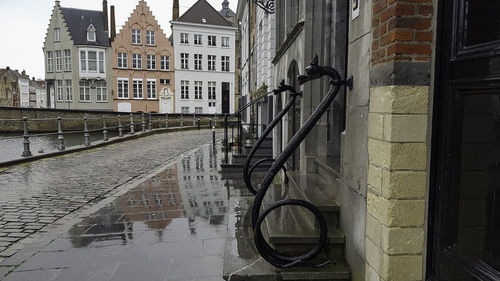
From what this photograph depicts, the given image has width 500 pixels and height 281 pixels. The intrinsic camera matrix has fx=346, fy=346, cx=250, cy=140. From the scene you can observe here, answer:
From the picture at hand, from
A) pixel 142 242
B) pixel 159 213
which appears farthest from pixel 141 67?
pixel 142 242

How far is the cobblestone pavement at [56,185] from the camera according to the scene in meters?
4.82

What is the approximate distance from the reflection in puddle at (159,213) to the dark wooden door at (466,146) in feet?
9.83

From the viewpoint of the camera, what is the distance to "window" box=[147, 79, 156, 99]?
43.7m

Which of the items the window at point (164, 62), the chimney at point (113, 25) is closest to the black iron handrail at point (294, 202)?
the window at point (164, 62)

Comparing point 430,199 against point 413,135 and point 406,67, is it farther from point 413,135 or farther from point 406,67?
point 406,67

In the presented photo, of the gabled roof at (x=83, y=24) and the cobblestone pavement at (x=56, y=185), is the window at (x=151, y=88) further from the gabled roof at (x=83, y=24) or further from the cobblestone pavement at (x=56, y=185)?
the cobblestone pavement at (x=56, y=185)

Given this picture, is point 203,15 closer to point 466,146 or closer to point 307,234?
point 307,234

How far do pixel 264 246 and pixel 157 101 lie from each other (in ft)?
141

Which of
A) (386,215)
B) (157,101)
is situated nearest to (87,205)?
(386,215)

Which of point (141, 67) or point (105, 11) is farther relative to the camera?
point (105, 11)

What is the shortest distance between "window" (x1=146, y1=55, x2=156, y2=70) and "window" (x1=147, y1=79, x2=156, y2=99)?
5.64ft

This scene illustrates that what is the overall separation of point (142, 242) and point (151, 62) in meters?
42.8

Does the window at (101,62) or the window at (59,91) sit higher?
the window at (101,62)

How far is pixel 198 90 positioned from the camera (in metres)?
44.6
